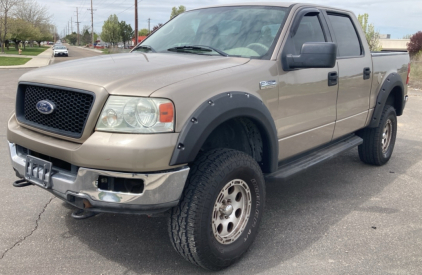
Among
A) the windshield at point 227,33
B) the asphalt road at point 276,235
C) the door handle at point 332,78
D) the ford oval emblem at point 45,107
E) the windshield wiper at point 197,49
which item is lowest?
the asphalt road at point 276,235

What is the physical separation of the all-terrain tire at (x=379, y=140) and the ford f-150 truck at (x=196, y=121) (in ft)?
3.80

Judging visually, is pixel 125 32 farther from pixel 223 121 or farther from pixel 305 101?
pixel 223 121

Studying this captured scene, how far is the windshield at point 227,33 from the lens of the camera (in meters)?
3.62

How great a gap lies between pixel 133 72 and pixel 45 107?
2.11 ft

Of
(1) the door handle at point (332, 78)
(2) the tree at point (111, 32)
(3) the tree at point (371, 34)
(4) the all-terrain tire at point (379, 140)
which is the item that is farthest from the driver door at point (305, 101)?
(2) the tree at point (111, 32)

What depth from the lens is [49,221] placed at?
3.76 m

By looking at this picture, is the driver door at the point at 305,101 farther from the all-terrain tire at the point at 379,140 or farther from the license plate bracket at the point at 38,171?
the license plate bracket at the point at 38,171

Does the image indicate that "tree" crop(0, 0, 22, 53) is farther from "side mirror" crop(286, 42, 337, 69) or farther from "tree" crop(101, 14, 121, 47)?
"side mirror" crop(286, 42, 337, 69)

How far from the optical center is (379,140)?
5.41 meters

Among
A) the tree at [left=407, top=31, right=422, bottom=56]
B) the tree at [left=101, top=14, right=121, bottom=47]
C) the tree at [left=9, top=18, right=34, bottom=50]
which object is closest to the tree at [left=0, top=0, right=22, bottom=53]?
the tree at [left=9, top=18, right=34, bottom=50]

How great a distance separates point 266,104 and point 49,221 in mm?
2180

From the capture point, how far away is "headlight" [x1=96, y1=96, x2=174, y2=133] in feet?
8.34

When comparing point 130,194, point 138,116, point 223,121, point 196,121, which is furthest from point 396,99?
point 130,194

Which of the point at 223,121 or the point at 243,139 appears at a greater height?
the point at 223,121
